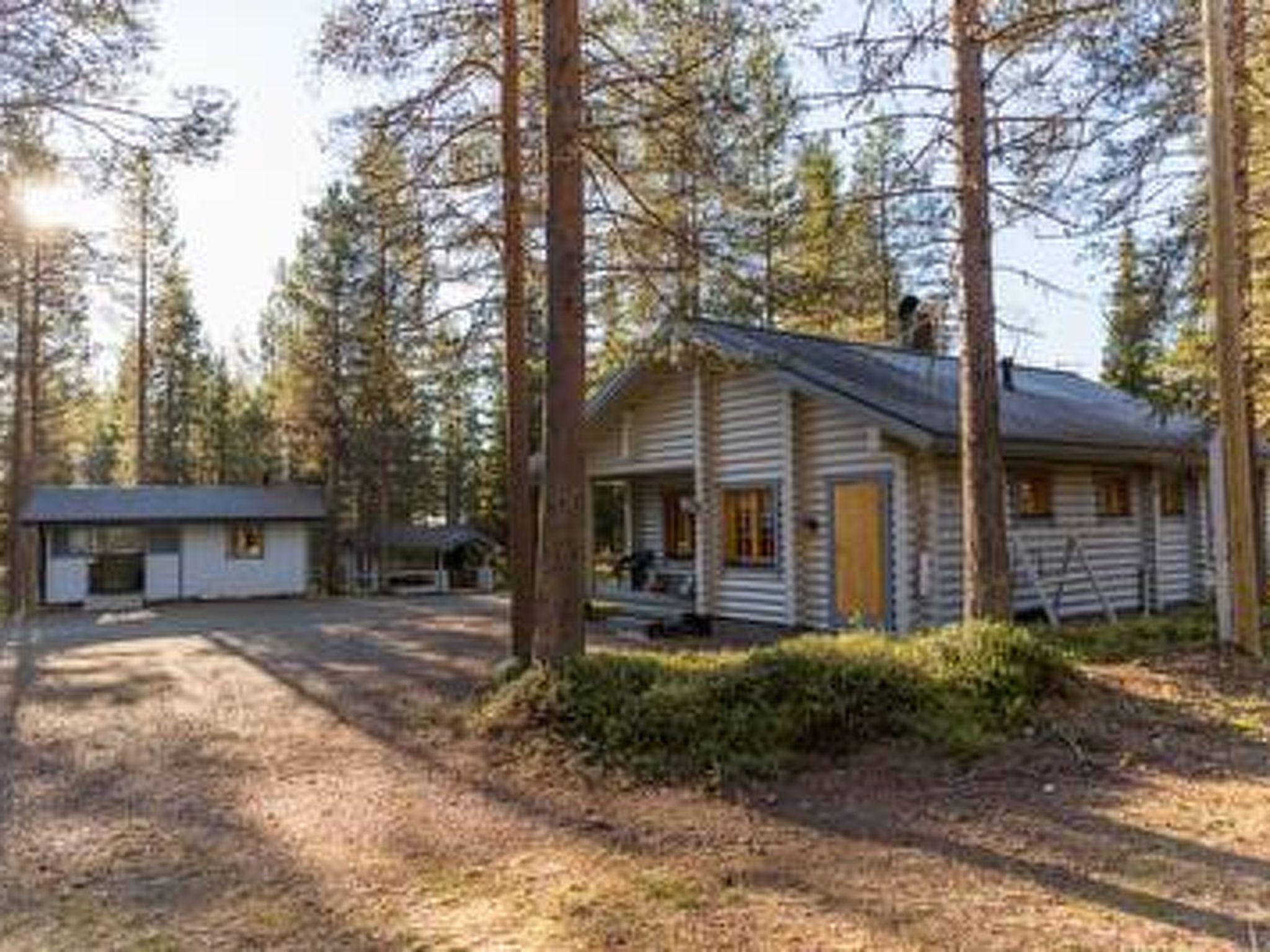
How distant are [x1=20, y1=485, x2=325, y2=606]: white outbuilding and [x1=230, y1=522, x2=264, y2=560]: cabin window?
16mm

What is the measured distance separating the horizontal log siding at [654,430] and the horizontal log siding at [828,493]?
7.61ft

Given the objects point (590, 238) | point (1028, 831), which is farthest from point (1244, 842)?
point (590, 238)

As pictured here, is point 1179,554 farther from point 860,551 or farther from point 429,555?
point 429,555

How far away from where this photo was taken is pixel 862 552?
14.0 m

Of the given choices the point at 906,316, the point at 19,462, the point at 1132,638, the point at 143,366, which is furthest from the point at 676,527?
the point at 143,366

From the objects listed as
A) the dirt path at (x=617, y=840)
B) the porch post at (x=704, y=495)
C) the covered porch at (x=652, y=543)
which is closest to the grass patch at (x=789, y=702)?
the dirt path at (x=617, y=840)

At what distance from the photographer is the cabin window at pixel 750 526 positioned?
1548cm

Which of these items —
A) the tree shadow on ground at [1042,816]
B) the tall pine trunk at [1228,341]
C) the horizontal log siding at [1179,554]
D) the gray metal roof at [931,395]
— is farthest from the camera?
the horizontal log siding at [1179,554]

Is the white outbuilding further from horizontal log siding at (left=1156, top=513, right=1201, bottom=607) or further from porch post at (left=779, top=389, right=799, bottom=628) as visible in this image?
horizontal log siding at (left=1156, top=513, right=1201, bottom=607)

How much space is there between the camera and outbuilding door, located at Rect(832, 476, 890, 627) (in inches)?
535

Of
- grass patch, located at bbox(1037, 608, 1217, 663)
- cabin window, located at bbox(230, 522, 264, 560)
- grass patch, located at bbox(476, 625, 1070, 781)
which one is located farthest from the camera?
cabin window, located at bbox(230, 522, 264, 560)

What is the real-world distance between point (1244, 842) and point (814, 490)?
964 cm

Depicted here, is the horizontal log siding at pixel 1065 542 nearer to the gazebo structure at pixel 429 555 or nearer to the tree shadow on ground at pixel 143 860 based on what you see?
the tree shadow on ground at pixel 143 860

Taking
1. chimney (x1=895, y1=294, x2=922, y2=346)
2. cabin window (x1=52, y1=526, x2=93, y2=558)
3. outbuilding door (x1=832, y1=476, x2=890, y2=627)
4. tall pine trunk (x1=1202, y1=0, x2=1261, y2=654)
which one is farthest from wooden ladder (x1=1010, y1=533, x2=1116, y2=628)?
cabin window (x1=52, y1=526, x2=93, y2=558)
